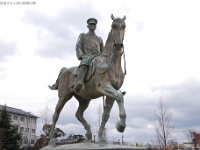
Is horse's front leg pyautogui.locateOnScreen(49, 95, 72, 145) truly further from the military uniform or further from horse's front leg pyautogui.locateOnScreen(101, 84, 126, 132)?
horse's front leg pyautogui.locateOnScreen(101, 84, 126, 132)

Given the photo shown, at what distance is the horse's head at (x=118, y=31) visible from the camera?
6656mm

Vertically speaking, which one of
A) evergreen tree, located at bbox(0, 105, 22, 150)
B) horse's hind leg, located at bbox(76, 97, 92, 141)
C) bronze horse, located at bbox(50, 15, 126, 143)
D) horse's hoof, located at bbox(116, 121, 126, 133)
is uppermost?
bronze horse, located at bbox(50, 15, 126, 143)

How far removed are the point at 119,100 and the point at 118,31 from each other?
5.54 feet

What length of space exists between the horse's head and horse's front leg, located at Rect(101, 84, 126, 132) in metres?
1.03

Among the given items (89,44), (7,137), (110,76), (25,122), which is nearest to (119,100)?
(110,76)

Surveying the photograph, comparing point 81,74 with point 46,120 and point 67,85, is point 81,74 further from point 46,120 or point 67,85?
point 46,120

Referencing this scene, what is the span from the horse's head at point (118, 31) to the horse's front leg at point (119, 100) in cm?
103

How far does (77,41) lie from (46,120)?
25.1 m

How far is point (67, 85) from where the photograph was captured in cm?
817

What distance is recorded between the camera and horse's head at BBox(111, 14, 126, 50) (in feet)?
21.8

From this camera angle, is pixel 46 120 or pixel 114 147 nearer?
pixel 114 147

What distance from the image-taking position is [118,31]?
667 centimetres

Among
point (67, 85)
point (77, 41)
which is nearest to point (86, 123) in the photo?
point (67, 85)

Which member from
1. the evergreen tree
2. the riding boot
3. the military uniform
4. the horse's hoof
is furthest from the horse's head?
the evergreen tree
